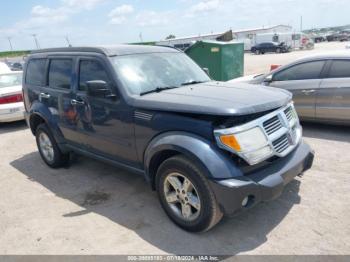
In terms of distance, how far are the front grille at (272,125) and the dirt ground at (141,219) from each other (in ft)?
3.16

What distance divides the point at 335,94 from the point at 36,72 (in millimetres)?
5330

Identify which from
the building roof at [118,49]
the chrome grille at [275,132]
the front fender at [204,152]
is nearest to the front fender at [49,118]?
the building roof at [118,49]

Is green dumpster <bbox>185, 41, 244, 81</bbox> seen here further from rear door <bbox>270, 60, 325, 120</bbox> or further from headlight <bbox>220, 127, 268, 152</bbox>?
headlight <bbox>220, 127, 268, 152</bbox>

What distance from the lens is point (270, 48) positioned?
41750 mm

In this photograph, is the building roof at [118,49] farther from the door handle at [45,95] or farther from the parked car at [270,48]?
the parked car at [270,48]

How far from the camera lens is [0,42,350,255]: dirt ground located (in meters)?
3.10

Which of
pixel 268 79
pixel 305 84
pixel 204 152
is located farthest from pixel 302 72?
pixel 204 152

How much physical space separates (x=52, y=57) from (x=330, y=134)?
5138mm

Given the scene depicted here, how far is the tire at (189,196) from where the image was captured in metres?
3.00

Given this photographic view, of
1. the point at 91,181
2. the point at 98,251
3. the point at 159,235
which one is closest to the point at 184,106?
the point at 159,235

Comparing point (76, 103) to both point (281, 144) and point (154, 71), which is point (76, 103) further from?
point (281, 144)

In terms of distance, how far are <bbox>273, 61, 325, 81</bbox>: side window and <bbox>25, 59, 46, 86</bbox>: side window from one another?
4.59 metres

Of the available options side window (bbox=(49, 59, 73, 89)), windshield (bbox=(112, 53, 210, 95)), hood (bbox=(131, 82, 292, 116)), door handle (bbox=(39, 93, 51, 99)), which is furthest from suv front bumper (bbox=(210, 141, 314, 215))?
door handle (bbox=(39, 93, 51, 99))

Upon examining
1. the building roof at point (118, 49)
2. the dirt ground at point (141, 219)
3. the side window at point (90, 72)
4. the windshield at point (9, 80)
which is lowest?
the dirt ground at point (141, 219)
